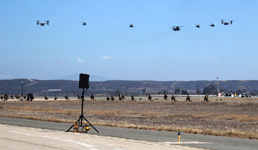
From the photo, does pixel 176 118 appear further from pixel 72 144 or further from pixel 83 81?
pixel 72 144

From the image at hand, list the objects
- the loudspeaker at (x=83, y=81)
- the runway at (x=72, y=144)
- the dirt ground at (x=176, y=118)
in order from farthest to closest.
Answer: the dirt ground at (x=176, y=118)
the loudspeaker at (x=83, y=81)
the runway at (x=72, y=144)

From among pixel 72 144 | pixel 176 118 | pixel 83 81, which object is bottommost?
pixel 176 118

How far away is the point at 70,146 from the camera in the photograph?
14.4 meters

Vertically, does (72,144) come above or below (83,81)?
below

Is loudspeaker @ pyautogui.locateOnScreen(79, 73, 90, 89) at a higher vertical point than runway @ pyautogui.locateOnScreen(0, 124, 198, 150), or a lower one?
higher

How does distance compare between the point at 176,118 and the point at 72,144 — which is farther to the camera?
the point at 176,118

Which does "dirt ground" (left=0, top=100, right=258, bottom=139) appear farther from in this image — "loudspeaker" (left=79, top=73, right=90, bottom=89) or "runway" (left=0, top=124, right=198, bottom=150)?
"runway" (left=0, top=124, right=198, bottom=150)

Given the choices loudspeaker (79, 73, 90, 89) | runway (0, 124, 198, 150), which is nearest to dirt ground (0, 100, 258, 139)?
loudspeaker (79, 73, 90, 89)

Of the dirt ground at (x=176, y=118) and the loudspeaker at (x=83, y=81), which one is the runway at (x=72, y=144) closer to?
the loudspeaker at (x=83, y=81)

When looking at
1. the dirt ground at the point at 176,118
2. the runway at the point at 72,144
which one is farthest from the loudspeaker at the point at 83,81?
the dirt ground at the point at 176,118

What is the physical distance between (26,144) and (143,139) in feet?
17.4

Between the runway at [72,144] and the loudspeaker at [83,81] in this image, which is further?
the loudspeaker at [83,81]

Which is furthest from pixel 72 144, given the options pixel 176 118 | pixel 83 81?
pixel 176 118

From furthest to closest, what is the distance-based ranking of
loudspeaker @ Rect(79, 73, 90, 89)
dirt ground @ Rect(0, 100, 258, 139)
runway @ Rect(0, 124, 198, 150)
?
dirt ground @ Rect(0, 100, 258, 139) → loudspeaker @ Rect(79, 73, 90, 89) → runway @ Rect(0, 124, 198, 150)
